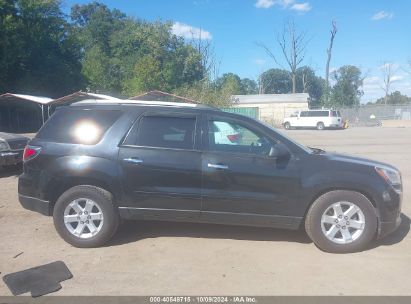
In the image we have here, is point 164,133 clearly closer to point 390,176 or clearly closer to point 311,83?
point 390,176

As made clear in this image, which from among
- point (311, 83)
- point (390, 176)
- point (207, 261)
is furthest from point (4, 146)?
point (311, 83)

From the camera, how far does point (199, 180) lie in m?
5.04

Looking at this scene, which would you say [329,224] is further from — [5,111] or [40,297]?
[5,111]

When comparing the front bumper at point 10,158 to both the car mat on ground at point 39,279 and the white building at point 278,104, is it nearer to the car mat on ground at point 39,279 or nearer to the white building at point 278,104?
the car mat on ground at point 39,279

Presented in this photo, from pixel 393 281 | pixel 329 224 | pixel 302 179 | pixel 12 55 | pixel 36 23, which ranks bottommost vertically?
pixel 393 281

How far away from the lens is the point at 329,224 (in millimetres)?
5020

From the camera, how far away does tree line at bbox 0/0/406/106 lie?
35156 millimetres

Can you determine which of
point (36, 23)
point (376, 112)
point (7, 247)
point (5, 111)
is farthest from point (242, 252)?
point (376, 112)

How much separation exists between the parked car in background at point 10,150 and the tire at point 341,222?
783 centimetres

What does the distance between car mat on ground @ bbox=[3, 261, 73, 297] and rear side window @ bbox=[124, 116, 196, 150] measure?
1.70 metres

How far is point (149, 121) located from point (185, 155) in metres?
0.67

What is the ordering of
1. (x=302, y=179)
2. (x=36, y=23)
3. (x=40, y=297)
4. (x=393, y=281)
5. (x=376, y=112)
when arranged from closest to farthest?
(x=40, y=297) < (x=393, y=281) < (x=302, y=179) < (x=36, y=23) < (x=376, y=112)

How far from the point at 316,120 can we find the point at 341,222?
34.0 m

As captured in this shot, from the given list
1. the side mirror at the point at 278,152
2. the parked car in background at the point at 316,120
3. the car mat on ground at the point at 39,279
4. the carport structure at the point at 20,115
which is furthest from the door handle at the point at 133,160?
the parked car in background at the point at 316,120
